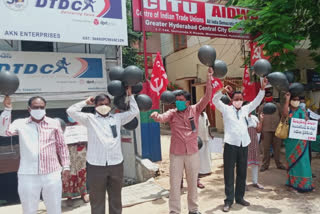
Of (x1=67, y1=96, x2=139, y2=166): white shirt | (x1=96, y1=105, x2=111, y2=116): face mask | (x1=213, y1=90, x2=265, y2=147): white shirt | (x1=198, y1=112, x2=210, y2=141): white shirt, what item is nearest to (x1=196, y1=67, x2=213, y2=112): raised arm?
(x1=213, y1=90, x2=265, y2=147): white shirt

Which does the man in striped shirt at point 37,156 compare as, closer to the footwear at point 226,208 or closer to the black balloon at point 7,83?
the black balloon at point 7,83

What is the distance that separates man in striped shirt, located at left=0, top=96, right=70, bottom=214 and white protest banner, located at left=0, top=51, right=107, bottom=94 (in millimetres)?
3638

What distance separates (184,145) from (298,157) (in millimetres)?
2290

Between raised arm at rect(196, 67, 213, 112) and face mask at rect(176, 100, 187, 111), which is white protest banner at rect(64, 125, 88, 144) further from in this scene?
raised arm at rect(196, 67, 213, 112)

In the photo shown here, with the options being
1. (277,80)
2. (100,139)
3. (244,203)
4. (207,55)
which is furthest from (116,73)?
(244,203)

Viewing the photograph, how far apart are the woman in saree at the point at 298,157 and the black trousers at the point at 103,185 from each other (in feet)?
10.0

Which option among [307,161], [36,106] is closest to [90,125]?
[36,106]

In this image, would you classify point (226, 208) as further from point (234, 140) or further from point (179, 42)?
point (179, 42)

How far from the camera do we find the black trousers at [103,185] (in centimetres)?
336

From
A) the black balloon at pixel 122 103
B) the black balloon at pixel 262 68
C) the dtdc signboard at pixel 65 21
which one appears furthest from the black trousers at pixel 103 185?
the dtdc signboard at pixel 65 21

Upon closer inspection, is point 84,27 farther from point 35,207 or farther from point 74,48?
point 35,207

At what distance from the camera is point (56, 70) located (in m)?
6.93

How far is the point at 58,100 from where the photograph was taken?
7262 mm

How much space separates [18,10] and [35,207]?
14.0 ft
